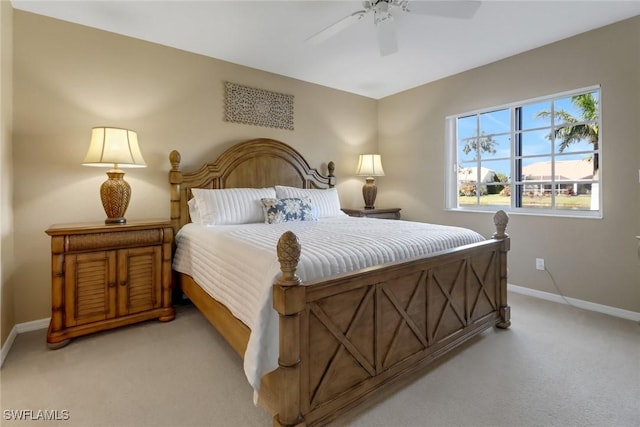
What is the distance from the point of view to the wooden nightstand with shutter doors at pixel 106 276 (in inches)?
87.0

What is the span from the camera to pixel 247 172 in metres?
3.55

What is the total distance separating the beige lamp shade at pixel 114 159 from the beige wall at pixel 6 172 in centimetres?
49

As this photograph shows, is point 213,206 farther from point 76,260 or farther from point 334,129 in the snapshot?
point 334,129

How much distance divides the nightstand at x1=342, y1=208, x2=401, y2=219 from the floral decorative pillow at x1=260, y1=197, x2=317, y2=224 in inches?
38.9

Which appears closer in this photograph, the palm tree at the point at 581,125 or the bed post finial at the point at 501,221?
the bed post finial at the point at 501,221

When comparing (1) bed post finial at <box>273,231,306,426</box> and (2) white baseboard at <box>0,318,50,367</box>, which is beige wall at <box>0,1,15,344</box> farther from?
(1) bed post finial at <box>273,231,306,426</box>

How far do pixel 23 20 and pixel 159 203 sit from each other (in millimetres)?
1737

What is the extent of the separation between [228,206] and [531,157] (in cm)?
323

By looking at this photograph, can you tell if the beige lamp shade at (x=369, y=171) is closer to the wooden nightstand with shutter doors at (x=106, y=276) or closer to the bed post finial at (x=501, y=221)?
the bed post finial at (x=501, y=221)

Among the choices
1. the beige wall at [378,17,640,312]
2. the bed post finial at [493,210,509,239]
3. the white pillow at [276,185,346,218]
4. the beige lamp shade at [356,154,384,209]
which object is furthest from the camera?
the beige lamp shade at [356,154,384,209]

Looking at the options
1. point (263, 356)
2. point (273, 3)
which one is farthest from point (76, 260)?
point (273, 3)

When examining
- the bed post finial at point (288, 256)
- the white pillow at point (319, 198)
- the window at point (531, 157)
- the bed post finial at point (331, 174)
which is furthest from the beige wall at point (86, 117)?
the window at point (531, 157)

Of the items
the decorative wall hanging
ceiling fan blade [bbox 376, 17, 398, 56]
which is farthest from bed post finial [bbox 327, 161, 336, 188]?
ceiling fan blade [bbox 376, 17, 398, 56]

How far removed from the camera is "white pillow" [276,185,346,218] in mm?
3415
